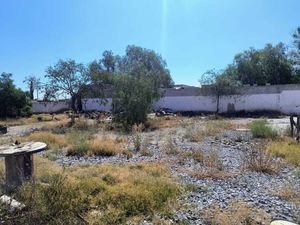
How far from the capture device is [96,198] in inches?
224

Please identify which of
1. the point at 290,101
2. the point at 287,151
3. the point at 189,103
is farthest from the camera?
the point at 189,103

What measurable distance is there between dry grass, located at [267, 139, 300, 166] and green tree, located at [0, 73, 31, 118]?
29.5 meters

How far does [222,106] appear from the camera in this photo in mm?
34438

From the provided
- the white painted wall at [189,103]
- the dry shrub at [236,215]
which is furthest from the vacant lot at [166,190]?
the white painted wall at [189,103]

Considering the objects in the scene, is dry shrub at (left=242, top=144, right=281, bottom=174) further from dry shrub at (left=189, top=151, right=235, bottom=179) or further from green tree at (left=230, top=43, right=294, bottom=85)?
green tree at (left=230, top=43, right=294, bottom=85)

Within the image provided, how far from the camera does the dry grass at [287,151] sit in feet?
30.2

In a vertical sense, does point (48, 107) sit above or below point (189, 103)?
below

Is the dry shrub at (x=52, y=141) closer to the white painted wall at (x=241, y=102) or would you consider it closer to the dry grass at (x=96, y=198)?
the dry grass at (x=96, y=198)

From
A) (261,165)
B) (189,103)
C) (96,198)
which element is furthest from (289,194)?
(189,103)

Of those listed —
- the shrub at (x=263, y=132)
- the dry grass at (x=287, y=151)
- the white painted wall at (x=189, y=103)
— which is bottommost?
the dry grass at (x=287, y=151)

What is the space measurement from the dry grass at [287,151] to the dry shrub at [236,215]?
416cm

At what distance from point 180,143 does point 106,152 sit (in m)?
3.32

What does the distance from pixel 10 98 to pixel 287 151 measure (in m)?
Result: 30.3

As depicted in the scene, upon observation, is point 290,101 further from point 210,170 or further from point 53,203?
point 53,203
